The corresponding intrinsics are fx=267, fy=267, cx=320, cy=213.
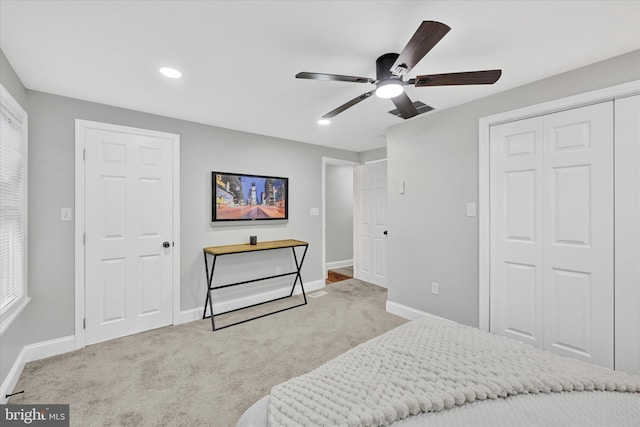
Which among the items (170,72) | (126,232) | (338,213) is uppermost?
(170,72)

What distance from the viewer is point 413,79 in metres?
1.64

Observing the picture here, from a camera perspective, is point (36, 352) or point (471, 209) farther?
point (471, 209)

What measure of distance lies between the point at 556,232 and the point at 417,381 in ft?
6.59

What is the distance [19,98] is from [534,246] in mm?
4393

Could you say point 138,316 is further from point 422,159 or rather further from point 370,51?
point 422,159

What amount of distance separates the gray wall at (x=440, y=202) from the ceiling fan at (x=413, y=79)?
974 millimetres

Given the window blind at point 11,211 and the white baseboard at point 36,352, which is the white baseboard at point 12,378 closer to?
the white baseboard at point 36,352

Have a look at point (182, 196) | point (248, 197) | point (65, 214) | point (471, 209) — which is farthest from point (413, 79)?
point (65, 214)

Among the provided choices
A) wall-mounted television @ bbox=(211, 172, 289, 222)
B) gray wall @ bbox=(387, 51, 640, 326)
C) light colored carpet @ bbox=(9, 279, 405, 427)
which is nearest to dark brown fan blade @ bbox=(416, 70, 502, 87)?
gray wall @ bbox=(387, 51, 640, 326)

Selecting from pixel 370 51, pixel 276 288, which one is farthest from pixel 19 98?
pixel 276 288

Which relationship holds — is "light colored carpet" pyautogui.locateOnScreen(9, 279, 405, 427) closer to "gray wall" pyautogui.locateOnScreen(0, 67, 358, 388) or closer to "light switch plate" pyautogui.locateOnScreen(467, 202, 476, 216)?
"gray wall" pyautogui.locateOnScreen(0, 67, 358, 388)

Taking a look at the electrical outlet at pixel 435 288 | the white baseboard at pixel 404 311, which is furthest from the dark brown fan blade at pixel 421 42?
the white baseboard at pixel 404 311

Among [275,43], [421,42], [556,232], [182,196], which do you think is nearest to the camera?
[421,42]

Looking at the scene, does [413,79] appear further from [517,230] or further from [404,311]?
[404,311]
